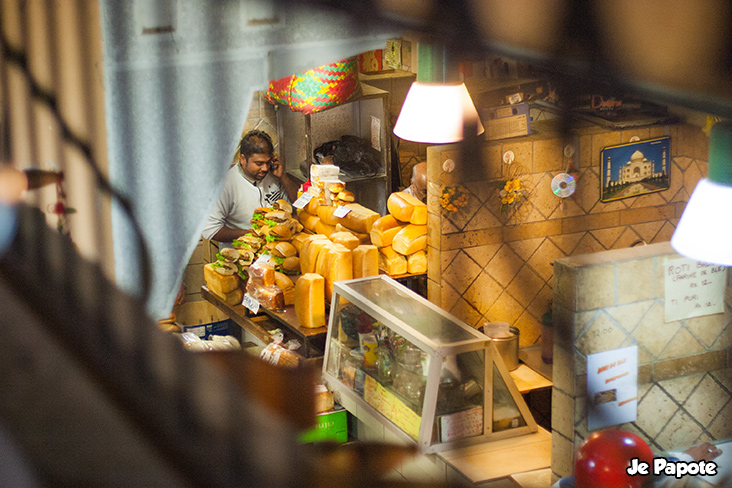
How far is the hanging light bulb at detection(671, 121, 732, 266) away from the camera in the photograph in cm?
31

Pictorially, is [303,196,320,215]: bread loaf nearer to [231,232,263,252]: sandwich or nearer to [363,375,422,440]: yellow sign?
[231,232,263,252]: sandwich

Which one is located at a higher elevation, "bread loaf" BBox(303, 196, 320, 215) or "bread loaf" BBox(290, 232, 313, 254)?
"bread loaf" BBox(303, 196, 320, 215)

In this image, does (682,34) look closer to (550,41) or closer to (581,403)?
(550,41)

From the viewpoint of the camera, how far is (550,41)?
0.62ft

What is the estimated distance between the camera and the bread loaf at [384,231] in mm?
3389

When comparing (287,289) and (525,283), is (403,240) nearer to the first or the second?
(287,289)

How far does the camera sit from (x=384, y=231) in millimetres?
3396

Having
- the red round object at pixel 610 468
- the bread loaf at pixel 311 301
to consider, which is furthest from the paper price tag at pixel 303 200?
the red round object at pixel 610 468

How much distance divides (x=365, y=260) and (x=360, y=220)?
29cm

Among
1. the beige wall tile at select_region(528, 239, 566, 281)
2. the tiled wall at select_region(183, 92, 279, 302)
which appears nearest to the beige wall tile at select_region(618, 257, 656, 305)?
the beige wall tile at select_region(528, 239, 566, 281)

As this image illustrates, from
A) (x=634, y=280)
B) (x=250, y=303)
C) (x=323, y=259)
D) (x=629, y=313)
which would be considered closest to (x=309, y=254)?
(x=323, y=259)

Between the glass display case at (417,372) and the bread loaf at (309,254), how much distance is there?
424 millimetres

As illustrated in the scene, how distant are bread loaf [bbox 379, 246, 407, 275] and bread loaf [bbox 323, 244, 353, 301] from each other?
20 centimetres

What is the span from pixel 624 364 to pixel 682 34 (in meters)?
0.96
